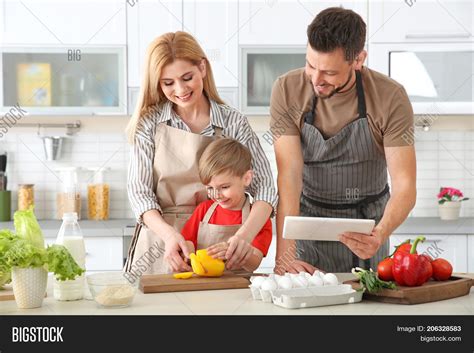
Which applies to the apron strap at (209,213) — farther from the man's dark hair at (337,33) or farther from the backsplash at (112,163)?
the backsplash at (112,163)

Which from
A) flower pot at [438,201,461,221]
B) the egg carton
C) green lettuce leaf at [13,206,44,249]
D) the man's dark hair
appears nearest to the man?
the man's dark hair

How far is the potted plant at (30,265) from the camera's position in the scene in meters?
1.31

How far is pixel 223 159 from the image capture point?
178 centimetres

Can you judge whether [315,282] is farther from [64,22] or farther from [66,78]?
[64,22]

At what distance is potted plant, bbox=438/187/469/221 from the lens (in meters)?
3.32

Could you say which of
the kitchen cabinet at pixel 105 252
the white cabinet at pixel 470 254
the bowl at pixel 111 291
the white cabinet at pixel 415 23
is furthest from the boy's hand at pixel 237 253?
the white cabinet at pixel 415 23

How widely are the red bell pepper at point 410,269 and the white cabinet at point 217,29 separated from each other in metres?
1.97

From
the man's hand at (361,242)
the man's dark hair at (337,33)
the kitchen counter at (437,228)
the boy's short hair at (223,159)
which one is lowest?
the kitchen counter at (437,228)

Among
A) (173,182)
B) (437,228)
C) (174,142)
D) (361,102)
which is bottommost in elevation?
(437,228)

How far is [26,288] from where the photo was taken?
4.33ft

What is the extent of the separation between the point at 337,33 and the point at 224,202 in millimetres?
515

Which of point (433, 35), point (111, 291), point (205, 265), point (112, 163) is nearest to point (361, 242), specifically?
point (205, 265)
